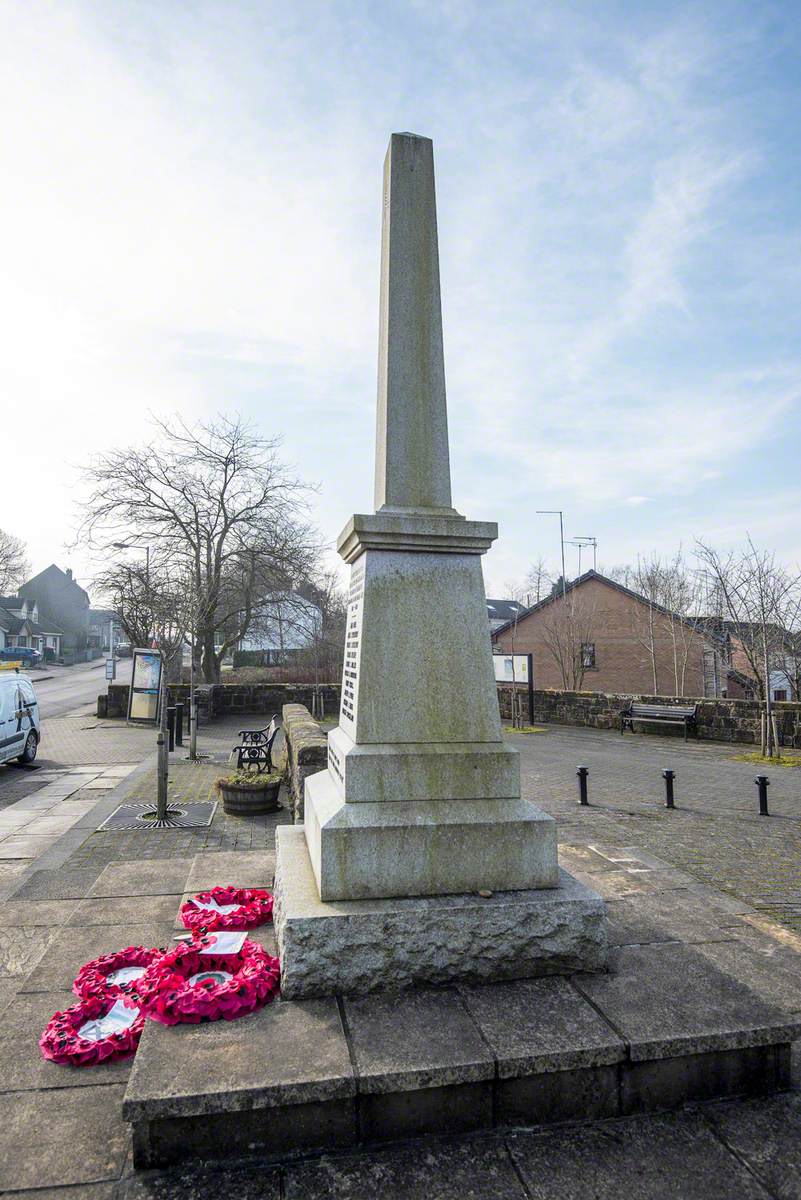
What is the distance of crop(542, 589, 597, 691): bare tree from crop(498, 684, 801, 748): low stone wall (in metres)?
10.4

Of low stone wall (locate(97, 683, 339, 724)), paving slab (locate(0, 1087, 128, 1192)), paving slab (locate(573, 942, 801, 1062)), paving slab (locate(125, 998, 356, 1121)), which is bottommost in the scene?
paving slab (locate(0, 1087, 128, 1192))

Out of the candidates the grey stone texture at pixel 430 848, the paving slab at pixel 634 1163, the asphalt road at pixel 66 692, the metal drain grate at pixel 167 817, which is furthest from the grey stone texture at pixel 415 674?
the asphalt road at pixel 66 692

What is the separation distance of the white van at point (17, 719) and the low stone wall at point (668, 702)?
35.4 ft

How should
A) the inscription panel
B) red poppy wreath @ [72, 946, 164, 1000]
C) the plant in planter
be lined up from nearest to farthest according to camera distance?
1. red poppy wreath @ [72, 946, 164, 1000]
2. the inscription panel
3. the plant in planter

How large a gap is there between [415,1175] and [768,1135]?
1.29 m

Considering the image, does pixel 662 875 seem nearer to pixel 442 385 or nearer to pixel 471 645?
pixel 471 645

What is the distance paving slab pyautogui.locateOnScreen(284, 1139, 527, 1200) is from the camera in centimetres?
219

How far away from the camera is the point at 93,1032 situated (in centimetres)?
308

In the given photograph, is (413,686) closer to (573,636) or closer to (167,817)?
(167,817)

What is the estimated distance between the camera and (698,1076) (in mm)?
2654

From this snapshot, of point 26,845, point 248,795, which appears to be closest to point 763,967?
point 248,795

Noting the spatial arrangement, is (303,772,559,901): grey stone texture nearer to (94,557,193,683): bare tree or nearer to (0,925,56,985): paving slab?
(0,925,56,985): paving slab

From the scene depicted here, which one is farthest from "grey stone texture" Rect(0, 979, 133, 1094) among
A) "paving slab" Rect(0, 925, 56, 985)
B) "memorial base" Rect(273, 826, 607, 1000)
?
"memorial base" Rect(273, 826, 607, 1000)

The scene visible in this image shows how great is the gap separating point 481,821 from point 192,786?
8.84 meters
